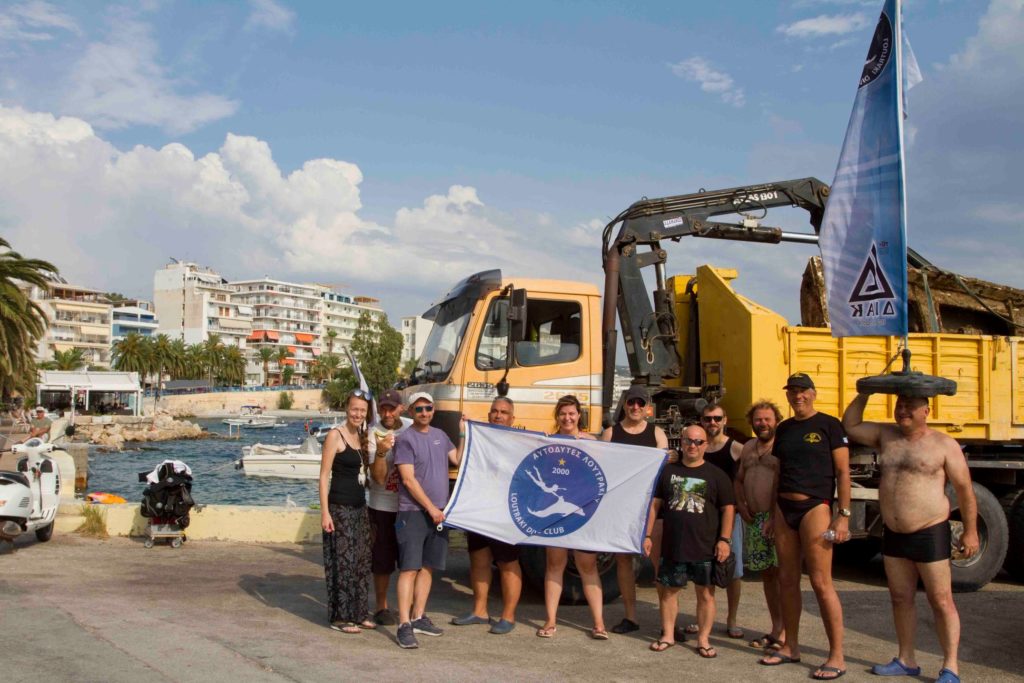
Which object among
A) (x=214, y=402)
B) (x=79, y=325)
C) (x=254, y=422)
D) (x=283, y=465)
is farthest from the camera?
(x=79, y=325)

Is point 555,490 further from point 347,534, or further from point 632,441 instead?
point 347,534

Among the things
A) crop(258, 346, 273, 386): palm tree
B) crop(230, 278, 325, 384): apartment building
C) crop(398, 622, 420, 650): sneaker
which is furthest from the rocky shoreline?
crop(230, 278, 325, 384): apartment building

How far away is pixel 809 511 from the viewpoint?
6238mm

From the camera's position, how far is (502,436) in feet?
24.7

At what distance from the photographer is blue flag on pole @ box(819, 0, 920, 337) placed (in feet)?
22.0

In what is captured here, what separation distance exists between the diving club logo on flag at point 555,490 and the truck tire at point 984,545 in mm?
4474

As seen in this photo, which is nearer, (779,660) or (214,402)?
(779,660)

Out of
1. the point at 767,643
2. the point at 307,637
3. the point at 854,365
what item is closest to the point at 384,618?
the point at 307,637

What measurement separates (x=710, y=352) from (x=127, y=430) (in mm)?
71230

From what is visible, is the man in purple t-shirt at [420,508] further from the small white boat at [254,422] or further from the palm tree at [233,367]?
the palm tree at [233,367]

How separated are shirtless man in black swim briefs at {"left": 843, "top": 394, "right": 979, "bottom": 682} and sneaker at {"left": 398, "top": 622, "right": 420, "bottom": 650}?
3.26 m

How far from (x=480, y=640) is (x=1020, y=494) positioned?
6597 millimetres

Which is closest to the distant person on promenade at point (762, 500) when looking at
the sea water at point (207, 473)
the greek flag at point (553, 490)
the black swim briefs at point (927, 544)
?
the greek flag at point (553, 490)

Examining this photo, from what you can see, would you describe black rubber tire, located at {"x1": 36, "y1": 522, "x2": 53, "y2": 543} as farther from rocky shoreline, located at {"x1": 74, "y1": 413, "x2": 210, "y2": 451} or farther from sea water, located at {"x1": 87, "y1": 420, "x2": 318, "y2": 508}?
rocky shoreline, located at {"x1": 74, "y1": 413, "x2": 210, "y2": 451}
